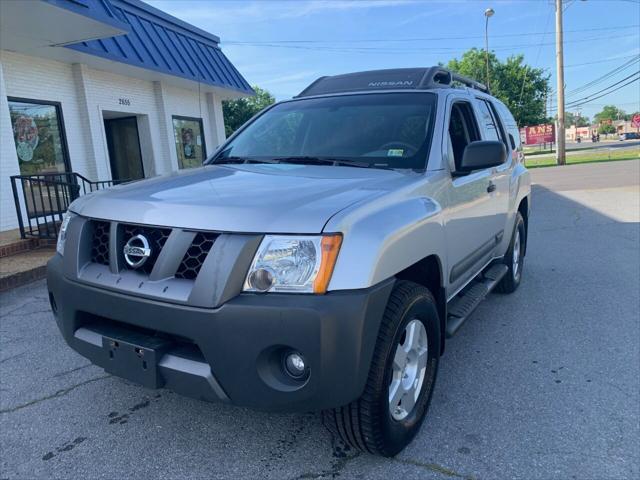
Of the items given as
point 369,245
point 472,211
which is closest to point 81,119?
point 472,211

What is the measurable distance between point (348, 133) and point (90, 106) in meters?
9.60

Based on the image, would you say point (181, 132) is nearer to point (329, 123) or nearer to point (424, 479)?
point (329, 123)

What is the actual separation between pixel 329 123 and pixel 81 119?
31.0 ft

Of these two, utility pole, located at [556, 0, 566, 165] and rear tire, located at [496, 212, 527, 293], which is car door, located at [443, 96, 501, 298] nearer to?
rear tire, located at [496, 212, 527, 293]

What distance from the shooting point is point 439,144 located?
3.09m

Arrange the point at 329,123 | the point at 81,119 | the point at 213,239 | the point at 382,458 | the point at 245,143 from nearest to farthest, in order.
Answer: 1. the point at 213,239
2. the point at 382,458
3. the point at 329,123
4. the point at 245,143
5. the point at 81,119

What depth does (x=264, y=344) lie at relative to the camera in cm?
194

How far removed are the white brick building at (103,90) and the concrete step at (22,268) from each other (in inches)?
88.5

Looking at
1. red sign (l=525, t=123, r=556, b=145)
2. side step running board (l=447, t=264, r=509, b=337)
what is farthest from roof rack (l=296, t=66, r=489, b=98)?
red sign (l=525, t=123, r=556, b=145)

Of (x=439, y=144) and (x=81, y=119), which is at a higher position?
(x=81, y=119)

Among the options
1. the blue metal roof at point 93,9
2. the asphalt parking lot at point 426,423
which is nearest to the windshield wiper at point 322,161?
the asphalt parking lot at point 426,423

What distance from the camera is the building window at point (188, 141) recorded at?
14634 mm

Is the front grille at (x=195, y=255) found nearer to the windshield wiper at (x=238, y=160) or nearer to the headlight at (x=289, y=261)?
the headlight at (x=289, y=261)

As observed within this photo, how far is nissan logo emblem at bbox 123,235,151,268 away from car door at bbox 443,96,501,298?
1.70 m
